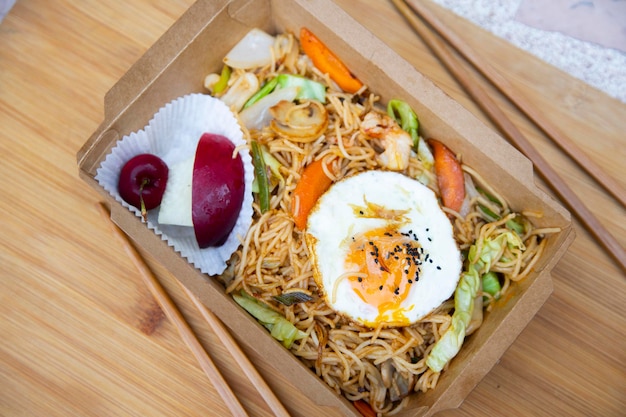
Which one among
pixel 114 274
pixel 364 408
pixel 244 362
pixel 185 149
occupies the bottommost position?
pixel 114 274

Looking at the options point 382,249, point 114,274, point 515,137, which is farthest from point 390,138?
point 114,274

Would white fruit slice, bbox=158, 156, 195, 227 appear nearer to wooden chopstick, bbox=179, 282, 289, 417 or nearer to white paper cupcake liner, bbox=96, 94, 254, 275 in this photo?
white paper cupcake liner, bbox=96, 94, 254, 275

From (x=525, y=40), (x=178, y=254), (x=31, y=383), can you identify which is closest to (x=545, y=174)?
(x=525, y=40)

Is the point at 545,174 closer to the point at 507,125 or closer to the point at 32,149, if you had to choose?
the point at 507,125

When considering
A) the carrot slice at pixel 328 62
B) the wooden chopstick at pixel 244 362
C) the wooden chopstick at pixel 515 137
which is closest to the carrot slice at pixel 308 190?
the carrot slice at pixel 328 62

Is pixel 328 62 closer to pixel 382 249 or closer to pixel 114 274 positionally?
pixel 382 249

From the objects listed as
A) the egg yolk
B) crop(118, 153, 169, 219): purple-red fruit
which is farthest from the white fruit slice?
the egg yolk
